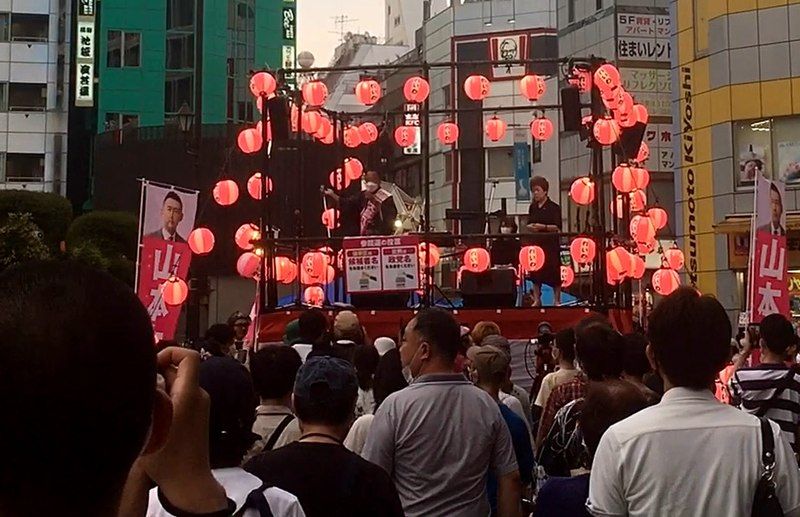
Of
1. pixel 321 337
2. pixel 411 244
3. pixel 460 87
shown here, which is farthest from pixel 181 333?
pixel 321 337

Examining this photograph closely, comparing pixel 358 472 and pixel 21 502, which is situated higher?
pixel 21 502

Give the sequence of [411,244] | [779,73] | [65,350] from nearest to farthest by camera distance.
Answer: [65,350], [411,244], [779,73]

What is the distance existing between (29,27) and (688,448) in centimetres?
4555

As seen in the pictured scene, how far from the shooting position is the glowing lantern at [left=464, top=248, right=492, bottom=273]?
619 inches

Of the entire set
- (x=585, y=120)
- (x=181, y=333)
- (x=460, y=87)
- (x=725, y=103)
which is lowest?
(x=181, y=333)

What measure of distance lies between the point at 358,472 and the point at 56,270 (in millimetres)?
2073

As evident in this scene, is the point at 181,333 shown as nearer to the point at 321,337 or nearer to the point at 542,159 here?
the point at 542,159

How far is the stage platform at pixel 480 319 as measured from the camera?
1415 cm

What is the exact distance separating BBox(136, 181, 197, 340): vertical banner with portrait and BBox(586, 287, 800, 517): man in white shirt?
9.04 m

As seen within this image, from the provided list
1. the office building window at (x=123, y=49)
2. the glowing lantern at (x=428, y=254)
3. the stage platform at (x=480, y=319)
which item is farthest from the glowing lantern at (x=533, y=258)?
the office building window at (x=123, y=49)

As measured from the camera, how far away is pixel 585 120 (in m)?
15.9

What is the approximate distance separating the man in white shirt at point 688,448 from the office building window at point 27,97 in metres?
44.1

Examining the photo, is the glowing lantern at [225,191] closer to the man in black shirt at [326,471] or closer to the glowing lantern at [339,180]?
the glowing lantern at [339,180]

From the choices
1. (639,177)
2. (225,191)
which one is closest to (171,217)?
(225,191)
